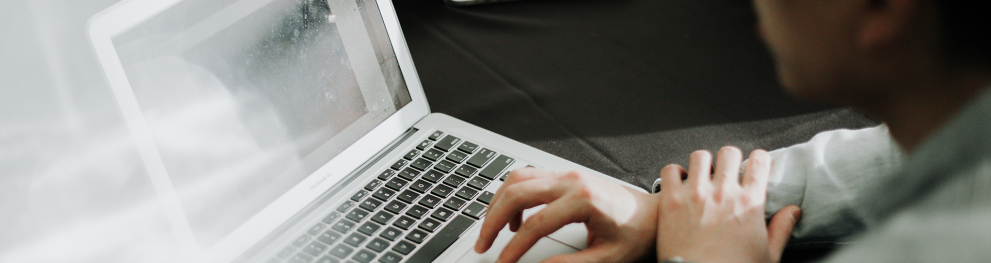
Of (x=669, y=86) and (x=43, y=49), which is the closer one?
(x=43, y=49)

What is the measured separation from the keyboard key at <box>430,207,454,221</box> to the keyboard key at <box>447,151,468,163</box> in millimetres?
72

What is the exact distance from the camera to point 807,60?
360mm

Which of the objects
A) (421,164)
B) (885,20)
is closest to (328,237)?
(421,164)

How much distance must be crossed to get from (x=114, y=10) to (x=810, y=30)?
17.7 inches

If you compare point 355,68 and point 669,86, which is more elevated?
point 355,68

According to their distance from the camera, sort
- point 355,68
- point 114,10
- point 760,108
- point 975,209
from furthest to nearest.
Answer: point 760,108, point 355,68, point 114,10, point 975,209

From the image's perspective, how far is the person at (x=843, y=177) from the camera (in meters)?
0.29

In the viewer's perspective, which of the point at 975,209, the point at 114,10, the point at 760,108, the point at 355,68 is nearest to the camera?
the point at 975,209

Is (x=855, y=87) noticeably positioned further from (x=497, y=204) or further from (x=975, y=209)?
(x=497, y=204)

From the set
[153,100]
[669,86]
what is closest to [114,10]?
[153,100]

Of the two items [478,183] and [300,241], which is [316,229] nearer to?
[300,241]

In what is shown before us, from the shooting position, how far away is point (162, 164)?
0.45 m

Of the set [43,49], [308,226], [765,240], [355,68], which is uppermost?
[43,49]

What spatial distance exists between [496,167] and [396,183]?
9 cm
